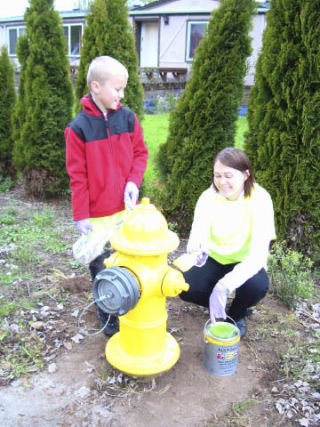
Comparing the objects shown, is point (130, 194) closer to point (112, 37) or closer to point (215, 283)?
point (215, 283)

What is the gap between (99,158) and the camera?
8.36ft

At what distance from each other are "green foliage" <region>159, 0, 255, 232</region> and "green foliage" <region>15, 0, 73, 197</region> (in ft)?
6.07

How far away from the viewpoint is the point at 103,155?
2.57 metres

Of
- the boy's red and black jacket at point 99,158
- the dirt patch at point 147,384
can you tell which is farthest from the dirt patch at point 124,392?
the boy's red and black jacket at point 99,158

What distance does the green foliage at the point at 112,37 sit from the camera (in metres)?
4.74

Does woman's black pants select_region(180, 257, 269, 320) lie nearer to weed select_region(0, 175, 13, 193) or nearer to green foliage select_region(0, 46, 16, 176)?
weed select_region(0, 175, 13, 193)

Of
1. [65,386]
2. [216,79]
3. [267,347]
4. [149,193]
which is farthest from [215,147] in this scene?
[65,386]

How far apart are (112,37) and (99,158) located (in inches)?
112

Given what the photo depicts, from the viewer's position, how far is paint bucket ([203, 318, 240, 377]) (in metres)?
2.26

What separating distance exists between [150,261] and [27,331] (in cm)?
124

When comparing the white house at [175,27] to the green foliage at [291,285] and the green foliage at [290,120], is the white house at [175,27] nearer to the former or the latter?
the green foliage at [290,120]

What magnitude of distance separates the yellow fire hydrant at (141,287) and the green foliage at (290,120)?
1969mm

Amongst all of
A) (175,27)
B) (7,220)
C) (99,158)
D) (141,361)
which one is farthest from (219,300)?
(175,27)

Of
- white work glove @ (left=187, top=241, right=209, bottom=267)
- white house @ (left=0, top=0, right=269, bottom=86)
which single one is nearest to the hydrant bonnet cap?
white work glove @ (left=187, top=241, right=209, bottom=267)
